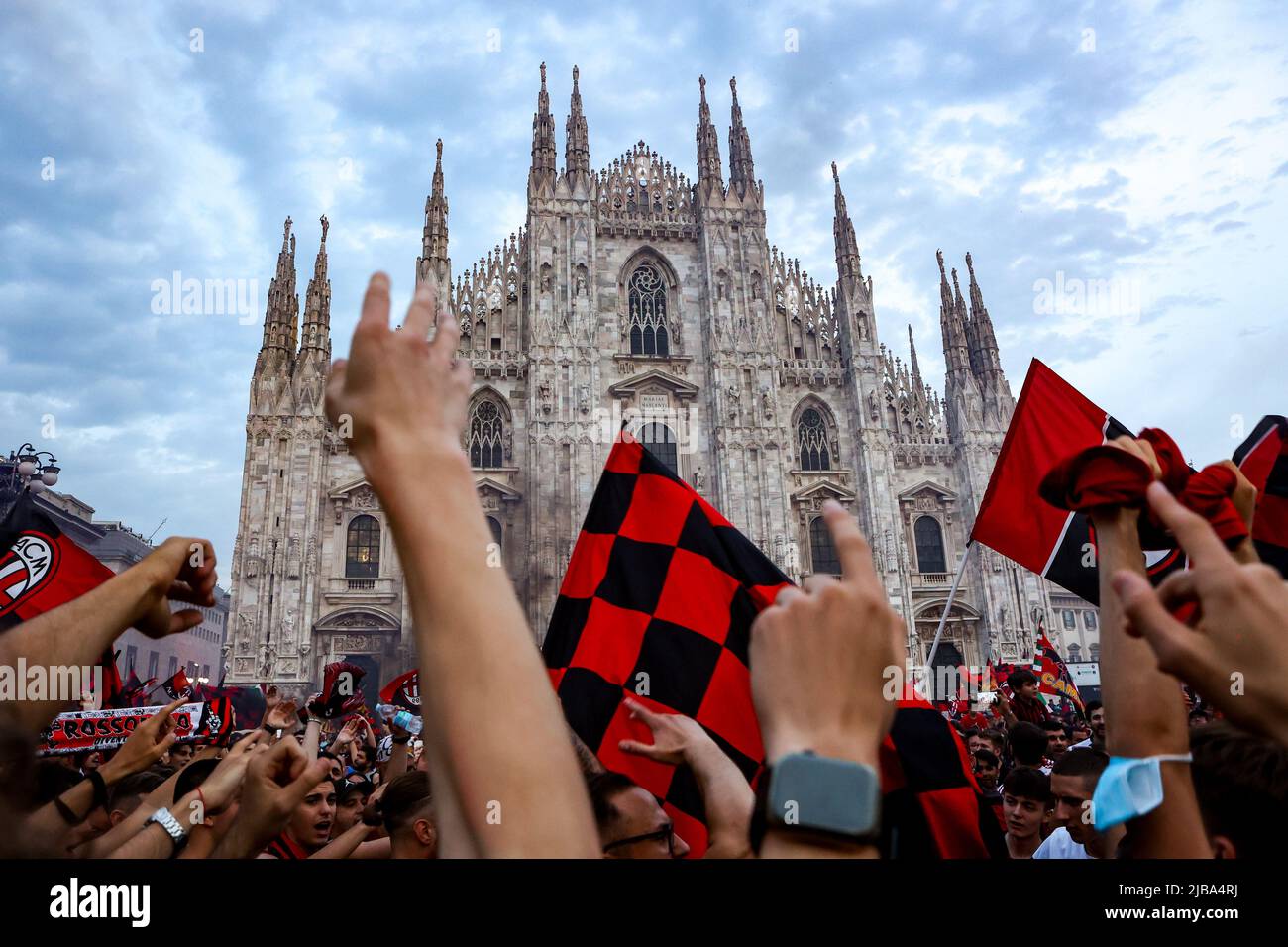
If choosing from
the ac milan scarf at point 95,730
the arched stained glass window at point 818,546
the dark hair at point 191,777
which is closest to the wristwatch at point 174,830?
the dark hair at point 191,777

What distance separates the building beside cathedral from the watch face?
22.2 metres

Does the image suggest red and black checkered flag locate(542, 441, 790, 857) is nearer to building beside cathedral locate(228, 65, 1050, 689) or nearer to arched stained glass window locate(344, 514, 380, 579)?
building beside cathedral locate(228, 65, 1050, 689)

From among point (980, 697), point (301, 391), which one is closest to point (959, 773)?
point (980, 697)

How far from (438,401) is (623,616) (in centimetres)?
281

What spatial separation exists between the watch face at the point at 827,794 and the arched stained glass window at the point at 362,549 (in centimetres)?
2467

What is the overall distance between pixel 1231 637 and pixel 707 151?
30.9 m

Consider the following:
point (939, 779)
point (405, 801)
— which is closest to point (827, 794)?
point (939, 779)

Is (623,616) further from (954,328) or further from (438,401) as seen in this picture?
(954,328)

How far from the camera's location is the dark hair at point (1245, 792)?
148 centimetres

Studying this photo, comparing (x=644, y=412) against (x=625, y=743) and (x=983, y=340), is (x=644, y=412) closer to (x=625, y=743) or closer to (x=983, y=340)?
(x=983, y=340)

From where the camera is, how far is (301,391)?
2423cm

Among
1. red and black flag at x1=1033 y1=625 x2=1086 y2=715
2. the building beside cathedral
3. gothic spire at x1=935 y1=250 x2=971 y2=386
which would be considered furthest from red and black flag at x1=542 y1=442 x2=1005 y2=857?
gothic spire at x1=935 y1=250 x2=971 y2=386
